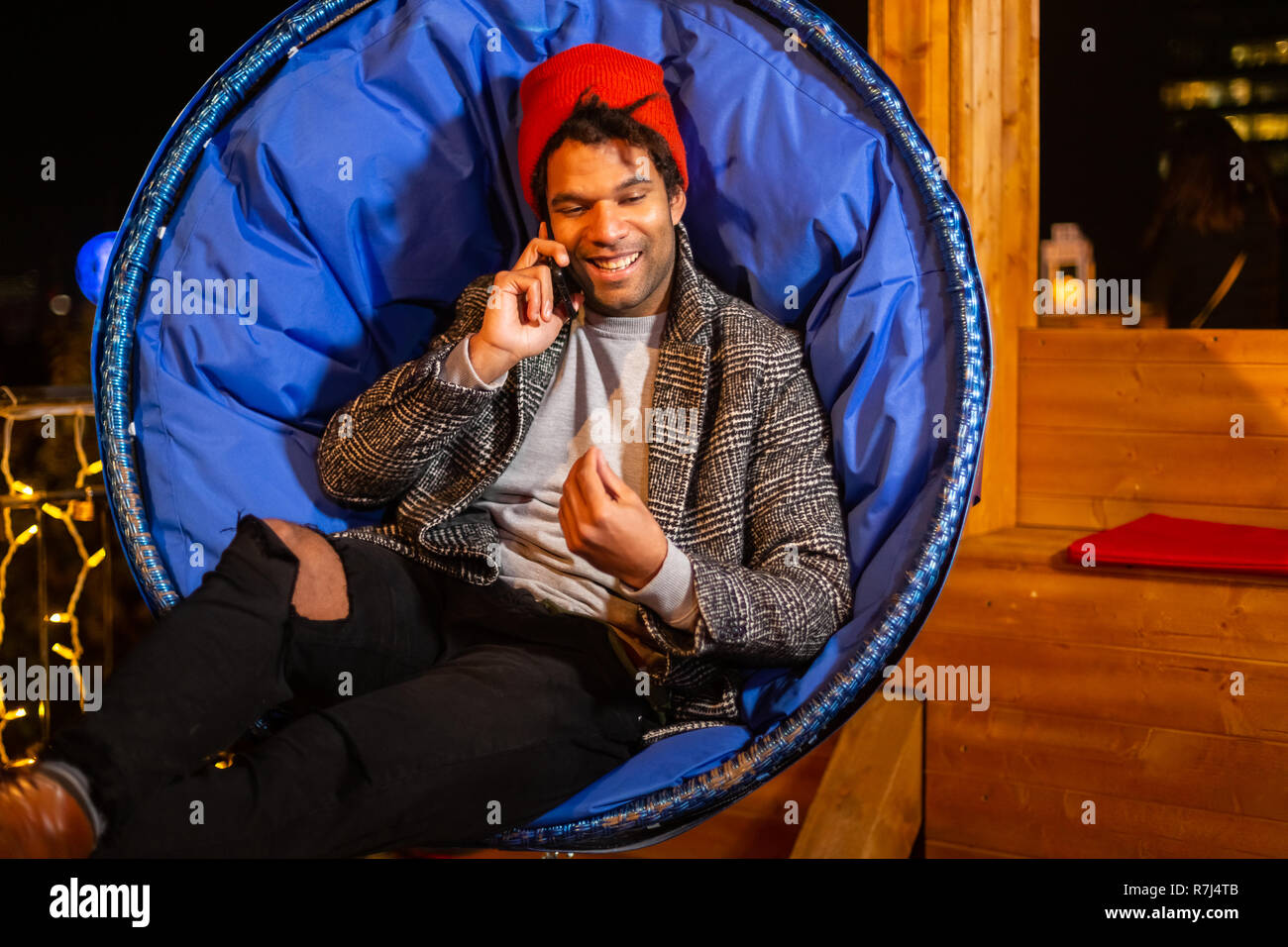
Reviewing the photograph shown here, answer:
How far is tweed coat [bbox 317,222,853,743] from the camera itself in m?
1.46

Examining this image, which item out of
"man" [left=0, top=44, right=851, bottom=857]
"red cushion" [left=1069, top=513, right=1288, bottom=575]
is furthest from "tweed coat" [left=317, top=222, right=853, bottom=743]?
"red cushion" [left=1069, top=513, right=1288, bottom=575]

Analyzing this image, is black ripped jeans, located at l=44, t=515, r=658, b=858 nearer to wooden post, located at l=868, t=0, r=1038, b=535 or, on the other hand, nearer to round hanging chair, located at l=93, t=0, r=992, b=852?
round hanging chair, located at l=93, t=0, r=992, b=852

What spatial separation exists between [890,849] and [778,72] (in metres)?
1.30

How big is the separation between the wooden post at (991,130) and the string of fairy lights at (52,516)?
1.63 meters

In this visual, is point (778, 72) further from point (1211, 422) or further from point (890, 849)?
point (890, 849)

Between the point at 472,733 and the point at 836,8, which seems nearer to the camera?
the point at 472,733

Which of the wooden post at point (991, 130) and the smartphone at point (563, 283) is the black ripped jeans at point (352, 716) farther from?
the wooden post at point (991, 130)

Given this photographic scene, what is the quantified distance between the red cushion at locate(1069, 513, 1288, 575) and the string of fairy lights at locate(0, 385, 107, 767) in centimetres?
178

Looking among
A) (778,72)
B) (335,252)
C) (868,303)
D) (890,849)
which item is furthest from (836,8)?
(890,849)

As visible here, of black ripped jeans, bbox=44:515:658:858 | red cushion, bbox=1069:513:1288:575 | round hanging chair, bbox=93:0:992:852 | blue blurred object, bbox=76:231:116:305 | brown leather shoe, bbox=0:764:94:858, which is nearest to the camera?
brown leather shoe, bbox=0:764:94:858

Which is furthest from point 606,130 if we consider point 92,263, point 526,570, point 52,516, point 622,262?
point 52,516

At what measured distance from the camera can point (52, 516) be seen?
2.10 meters

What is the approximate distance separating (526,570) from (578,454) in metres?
0.18

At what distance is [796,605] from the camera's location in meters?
1.38
